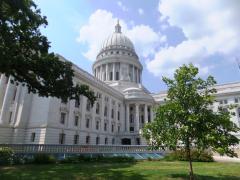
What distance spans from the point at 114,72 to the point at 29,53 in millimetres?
59737

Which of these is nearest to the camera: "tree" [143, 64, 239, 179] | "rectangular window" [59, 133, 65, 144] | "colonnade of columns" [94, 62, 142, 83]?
"tree" [143, 64, 239, 179]

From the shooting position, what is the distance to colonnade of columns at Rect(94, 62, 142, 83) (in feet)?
254

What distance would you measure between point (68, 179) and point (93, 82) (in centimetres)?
3896

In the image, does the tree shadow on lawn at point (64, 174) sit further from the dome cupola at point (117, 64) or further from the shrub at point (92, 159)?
the dome cupola at point (117, 64)

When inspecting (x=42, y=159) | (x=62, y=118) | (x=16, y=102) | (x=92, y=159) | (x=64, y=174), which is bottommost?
(x=64, y=174)

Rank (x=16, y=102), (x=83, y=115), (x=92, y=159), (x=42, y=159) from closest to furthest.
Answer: (x=42, y=159)
(x=92, y=159)
(x=16, y=102)
(x=83, y=115)

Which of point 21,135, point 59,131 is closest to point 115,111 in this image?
point 59,131

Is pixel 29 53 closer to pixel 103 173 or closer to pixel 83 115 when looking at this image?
pixel 103 173

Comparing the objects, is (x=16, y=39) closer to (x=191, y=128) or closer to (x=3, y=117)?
(x=191, y=128)

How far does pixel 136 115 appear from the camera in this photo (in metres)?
60.8

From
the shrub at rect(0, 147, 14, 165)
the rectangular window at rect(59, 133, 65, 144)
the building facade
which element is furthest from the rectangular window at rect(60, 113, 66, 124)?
the shrub at rect(0, 147, 14, 165)

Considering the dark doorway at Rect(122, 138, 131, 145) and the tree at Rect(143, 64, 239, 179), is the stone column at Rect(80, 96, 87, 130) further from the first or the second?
the tree at Rect(143, 64, 239, 179)

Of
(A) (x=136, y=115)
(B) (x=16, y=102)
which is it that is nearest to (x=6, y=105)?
(B) (x=16, y=102)

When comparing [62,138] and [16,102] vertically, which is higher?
[16,102]
